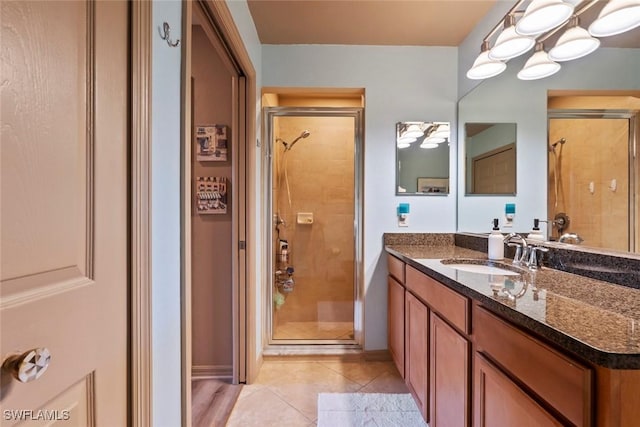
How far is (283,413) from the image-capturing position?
1.76 m

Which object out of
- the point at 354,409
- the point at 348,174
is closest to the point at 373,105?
the point at 348,174

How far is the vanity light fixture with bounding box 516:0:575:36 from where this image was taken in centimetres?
139

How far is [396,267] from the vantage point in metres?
2.11

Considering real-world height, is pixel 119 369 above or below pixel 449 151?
below

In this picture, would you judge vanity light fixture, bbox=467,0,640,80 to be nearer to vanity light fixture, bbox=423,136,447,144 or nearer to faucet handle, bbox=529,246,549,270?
vanity light fixture, bbox=423,136,447,144

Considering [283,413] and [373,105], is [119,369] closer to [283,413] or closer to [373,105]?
[283,413]

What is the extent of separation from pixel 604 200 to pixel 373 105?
63.0 inches

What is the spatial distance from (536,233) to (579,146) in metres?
0.49

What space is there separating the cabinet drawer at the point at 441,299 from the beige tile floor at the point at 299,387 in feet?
2.66

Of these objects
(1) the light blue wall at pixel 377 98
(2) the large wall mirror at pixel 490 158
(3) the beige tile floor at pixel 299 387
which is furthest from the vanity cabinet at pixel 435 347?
(2) the large wall mirror at pixel 490 158

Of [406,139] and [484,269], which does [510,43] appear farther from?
[484,269]

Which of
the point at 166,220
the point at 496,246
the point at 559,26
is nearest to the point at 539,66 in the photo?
the point at 559,26

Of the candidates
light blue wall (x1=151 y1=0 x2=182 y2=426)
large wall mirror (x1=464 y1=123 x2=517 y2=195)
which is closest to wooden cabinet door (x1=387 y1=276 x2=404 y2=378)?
large wall mirror (x1=464 y1=123 x2=517 y2=195)

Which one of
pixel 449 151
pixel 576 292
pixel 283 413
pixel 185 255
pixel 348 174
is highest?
pixel 449 151
